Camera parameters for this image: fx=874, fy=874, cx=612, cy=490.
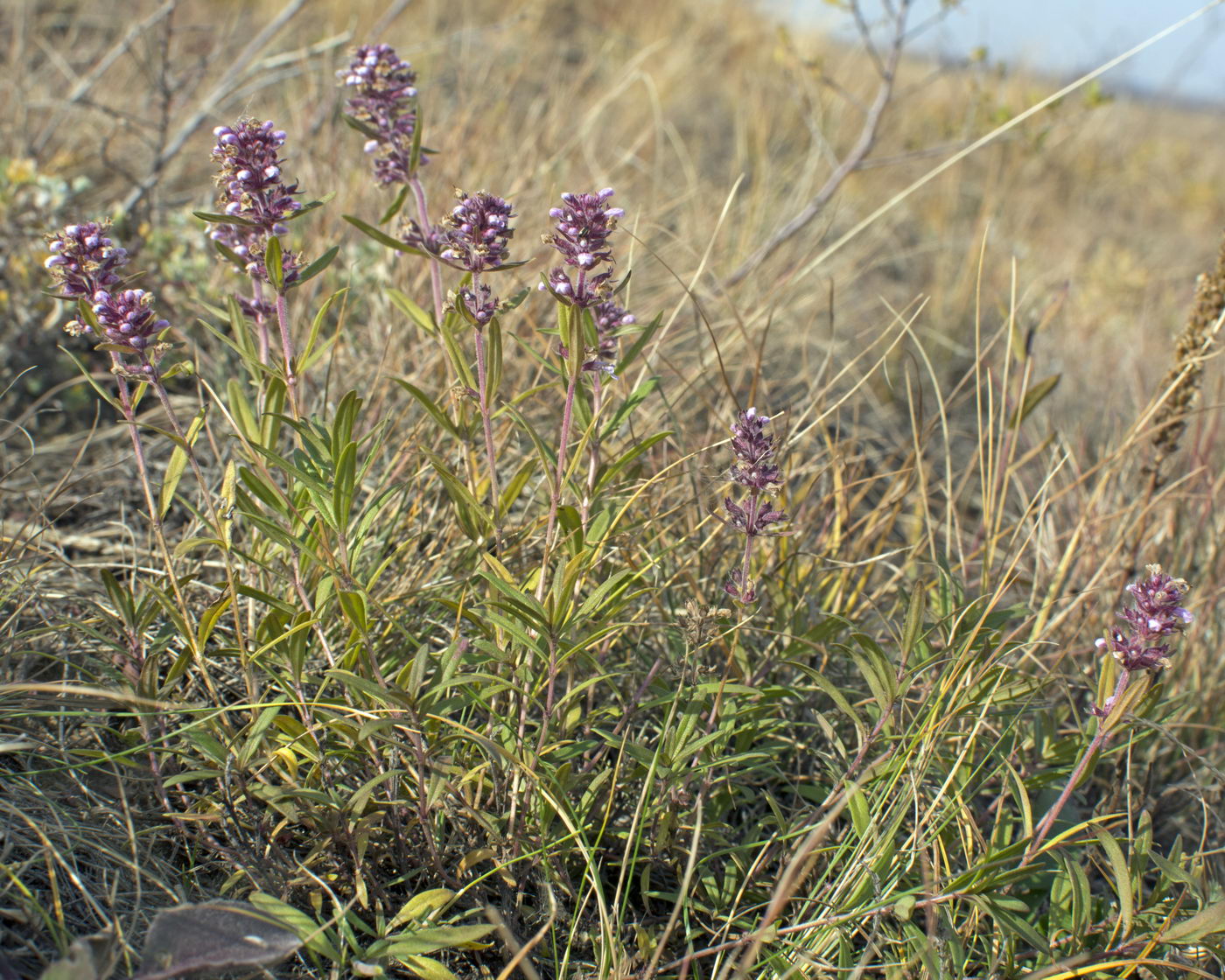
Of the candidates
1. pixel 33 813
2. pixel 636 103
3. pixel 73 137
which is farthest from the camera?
pixel 636 103

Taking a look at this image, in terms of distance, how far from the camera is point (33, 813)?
151cm

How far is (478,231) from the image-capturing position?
4.58 feet

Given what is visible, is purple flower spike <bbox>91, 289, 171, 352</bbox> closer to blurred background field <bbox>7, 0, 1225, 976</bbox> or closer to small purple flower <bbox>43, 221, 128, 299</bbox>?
small purple flower <bbox>43, 221, 128, 299</bbox>

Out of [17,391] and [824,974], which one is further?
[17,391]

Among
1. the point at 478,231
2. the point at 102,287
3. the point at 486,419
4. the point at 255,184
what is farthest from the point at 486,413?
the point at 102,287

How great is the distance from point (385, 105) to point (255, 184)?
314 millimetres

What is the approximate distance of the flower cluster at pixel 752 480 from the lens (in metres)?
1.42

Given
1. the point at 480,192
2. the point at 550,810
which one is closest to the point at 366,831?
the point at 550,810

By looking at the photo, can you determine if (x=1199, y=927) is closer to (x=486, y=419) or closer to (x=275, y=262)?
(x=486, y=419)

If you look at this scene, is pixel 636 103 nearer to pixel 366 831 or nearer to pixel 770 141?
pixel 770 141

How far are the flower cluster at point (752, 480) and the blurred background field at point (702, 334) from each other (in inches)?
9.0

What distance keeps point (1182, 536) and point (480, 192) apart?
8.36 feet

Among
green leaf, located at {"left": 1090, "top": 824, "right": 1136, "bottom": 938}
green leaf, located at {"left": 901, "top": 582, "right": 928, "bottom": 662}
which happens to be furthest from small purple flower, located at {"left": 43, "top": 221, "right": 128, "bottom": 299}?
green leaf, located at {"left": 1090, "top": 824, "right": 1136, "bottom": 938}

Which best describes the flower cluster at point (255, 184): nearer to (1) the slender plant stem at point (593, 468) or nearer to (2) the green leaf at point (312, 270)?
(2) the green leaf at point (312, 270)
